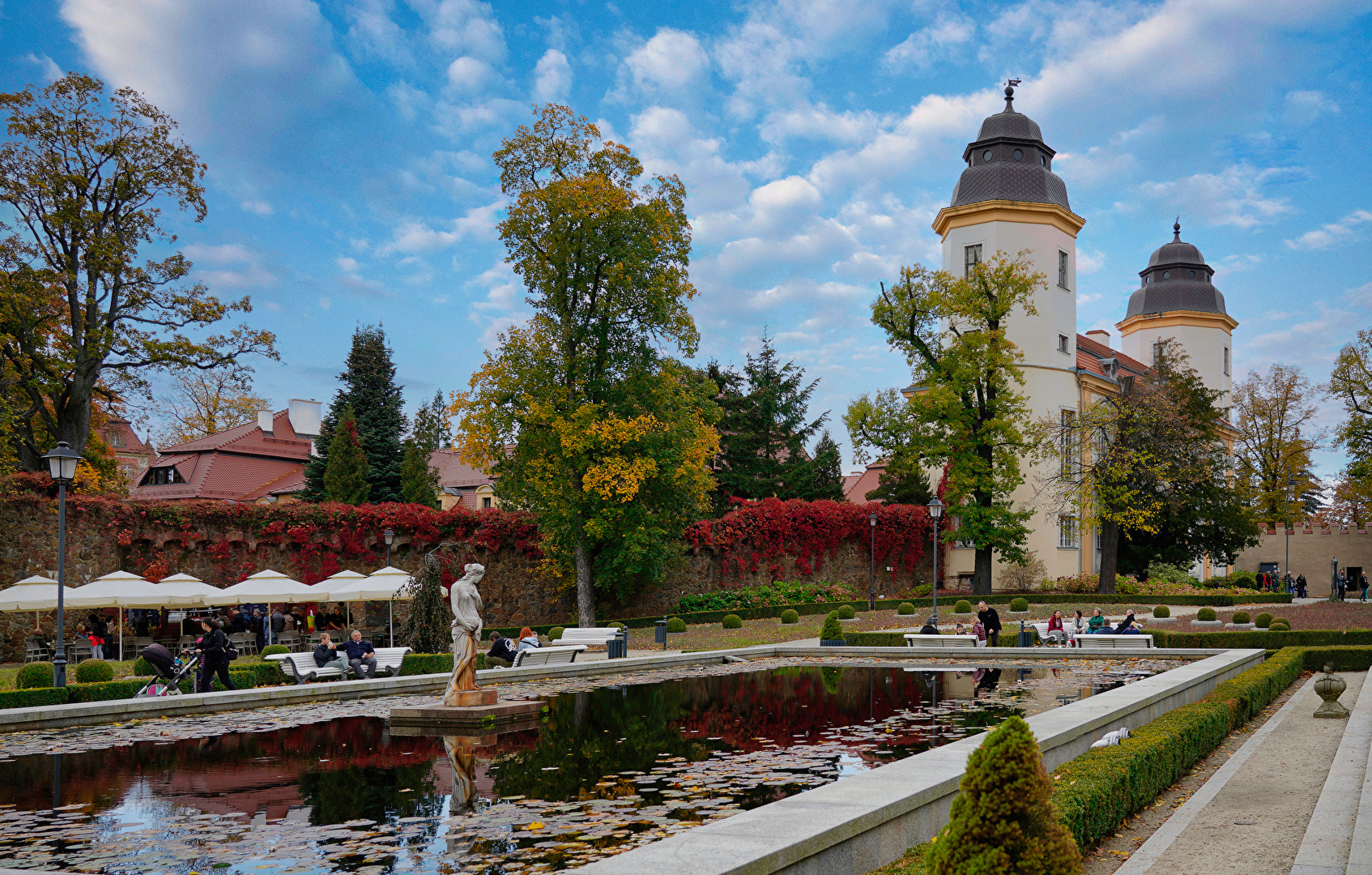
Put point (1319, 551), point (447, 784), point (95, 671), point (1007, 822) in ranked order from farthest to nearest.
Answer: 1. point (1319, 551)
2. point (95, 671)
3. point (447, 784)
4. point (1007, 822)

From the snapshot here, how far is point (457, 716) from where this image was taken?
1238 centimetres

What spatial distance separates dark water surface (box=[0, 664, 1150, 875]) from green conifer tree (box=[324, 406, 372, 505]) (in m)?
26.0

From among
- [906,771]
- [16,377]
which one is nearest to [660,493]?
[16,377]

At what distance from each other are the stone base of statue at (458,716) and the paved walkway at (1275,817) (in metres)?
7.80

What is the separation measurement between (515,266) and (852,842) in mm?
26871

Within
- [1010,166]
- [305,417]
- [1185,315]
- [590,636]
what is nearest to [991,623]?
[590,636]

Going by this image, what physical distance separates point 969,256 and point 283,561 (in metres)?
28.5

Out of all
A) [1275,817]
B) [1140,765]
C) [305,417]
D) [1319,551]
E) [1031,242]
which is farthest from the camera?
[1319,551]

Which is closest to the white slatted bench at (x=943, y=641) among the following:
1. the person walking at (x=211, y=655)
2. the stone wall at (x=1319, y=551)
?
the person walking at (x=211, y=655)

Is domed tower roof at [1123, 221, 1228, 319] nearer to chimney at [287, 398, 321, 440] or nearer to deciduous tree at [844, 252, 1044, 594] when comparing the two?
deciduous tree at [844, 252, 1044, 594]

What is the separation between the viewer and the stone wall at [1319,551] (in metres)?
52.7

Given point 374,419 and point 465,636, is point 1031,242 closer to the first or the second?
point 374,419

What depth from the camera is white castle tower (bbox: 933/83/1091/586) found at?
40.3 m

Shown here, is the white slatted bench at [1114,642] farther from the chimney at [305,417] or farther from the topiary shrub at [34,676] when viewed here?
the chimney at [305,417]
